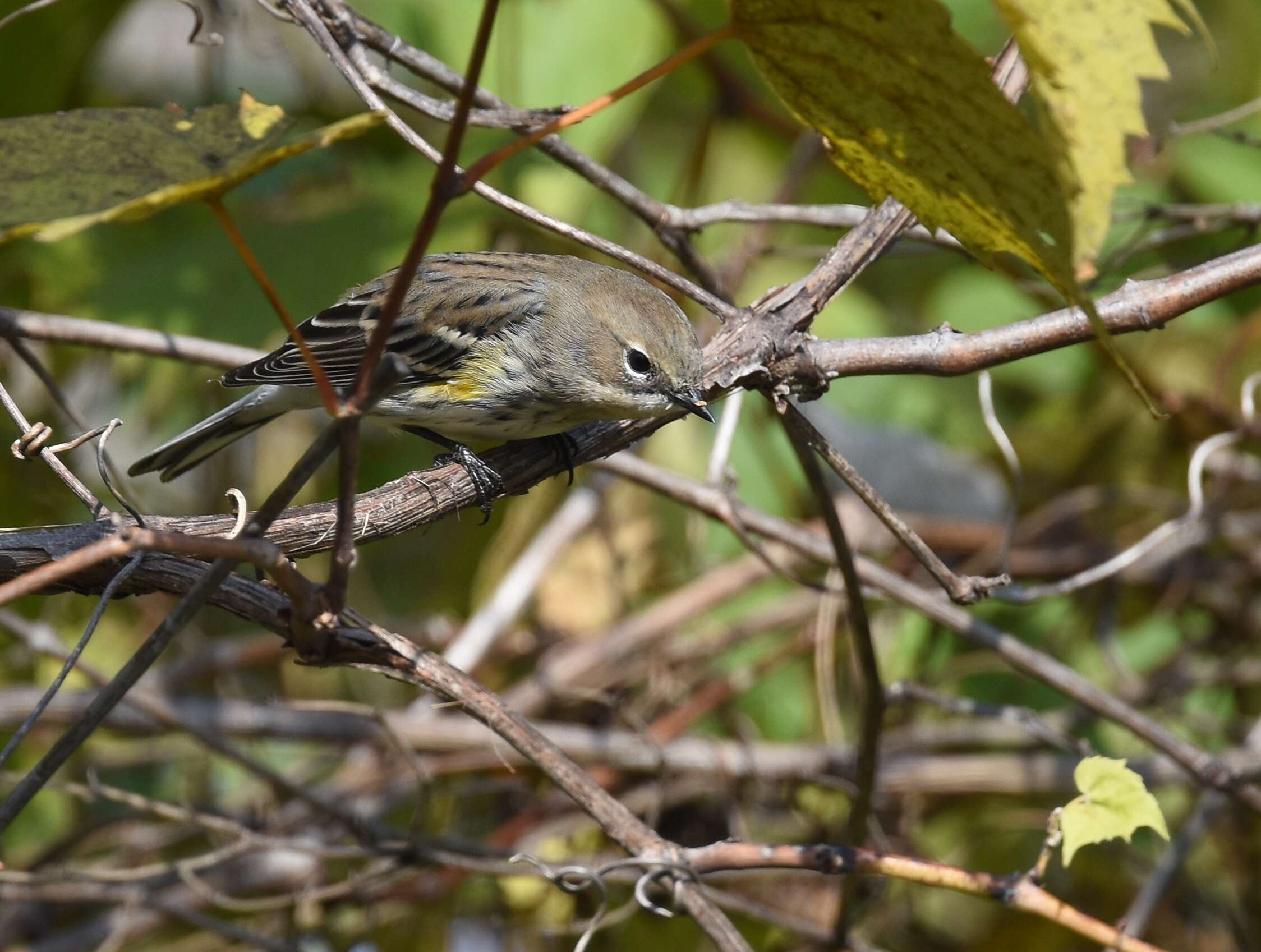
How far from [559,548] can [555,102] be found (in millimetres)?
1311

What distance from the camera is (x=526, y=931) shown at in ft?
11.5

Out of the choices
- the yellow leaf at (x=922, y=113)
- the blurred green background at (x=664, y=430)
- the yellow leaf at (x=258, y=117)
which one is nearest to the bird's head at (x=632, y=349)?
the blurred green background at (x=664, y=430)

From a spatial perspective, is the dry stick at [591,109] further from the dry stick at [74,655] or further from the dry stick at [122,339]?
the dry stick at [122,339]

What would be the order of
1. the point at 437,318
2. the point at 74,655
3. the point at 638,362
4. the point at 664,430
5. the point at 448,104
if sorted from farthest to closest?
the point at 664,430, the point at 437,318, the point at 638,362, the point at 448,104, the point at 74,655

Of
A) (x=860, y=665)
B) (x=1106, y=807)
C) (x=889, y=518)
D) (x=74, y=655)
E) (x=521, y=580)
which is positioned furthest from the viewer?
(x=521, y=580)

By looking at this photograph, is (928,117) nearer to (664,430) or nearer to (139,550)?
(139,550)

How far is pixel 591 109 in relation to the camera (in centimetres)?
121

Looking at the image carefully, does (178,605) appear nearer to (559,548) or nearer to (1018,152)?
(1018,152)

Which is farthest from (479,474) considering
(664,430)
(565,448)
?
(664,430)

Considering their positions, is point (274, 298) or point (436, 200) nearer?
point (436, 200)

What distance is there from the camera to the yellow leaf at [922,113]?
3.56 ft

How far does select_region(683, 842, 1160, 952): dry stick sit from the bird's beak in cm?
113

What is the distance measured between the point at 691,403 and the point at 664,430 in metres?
1.27

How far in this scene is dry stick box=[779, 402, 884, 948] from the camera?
86.6 inches
